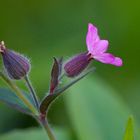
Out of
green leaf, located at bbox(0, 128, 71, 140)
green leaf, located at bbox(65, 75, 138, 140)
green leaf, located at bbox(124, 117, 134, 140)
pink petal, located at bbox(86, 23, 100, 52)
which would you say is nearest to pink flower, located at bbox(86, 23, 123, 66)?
pink petal, located at bbox(86, 23, 100, 52)

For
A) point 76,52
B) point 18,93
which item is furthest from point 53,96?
point 76,52

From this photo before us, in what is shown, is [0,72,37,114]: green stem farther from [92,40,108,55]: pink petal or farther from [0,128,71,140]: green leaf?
[0,128,71,140]: green leaf

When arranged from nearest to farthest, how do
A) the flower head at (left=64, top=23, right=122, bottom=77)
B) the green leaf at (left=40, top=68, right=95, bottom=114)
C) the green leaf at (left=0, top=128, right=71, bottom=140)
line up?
the green leaf at (left=40, top=68, right=95, bottom=114), the flower head at (left=64, top=23, right=122, bottom=77), the green leaf at (left=0, top=128, right=71, bottom=140)

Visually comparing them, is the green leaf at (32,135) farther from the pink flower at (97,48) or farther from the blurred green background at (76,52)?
the pink flower at (97,48)

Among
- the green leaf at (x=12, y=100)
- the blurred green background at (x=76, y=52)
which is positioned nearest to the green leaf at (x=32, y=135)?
the blurred green background at (x=76, y=52)

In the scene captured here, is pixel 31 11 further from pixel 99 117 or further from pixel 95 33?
pixel 95 33

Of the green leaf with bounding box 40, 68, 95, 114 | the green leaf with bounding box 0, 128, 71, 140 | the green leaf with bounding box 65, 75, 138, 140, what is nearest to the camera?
the green leaf with bounding box 40, 68, 95, 114

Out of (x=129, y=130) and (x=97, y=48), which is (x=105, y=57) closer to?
(x=97, y=48)
